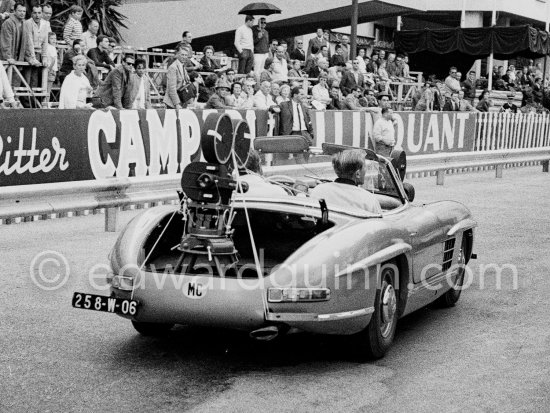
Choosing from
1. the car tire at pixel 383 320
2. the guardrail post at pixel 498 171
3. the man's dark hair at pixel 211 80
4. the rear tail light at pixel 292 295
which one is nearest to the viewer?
the rear tail light at pixel 292 295

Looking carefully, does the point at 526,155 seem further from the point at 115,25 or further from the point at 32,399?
the point at 32,399

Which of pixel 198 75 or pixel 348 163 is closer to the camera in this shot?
pixel 348 163

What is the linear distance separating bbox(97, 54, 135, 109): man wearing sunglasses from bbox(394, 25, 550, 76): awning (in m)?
19.1

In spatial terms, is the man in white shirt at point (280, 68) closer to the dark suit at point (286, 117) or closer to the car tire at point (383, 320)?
the dark suit at point (286, 117)

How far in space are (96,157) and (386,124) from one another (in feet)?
25.0

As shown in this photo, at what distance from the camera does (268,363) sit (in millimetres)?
6391

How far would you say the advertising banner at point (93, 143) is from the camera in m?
13.5

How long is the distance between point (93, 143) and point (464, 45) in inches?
865

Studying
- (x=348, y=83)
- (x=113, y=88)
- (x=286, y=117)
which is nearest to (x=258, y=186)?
(x=113, y=88)

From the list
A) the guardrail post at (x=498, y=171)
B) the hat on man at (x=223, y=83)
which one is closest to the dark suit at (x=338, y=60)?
the guardrail post at (x=498, y=171)

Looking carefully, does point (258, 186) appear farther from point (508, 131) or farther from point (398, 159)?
point (508, 131)

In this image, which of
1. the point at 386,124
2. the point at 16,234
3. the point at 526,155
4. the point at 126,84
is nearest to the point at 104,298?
the point at 16,234

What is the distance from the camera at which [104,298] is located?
6117mm

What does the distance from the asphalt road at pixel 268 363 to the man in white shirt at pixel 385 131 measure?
11.5m
